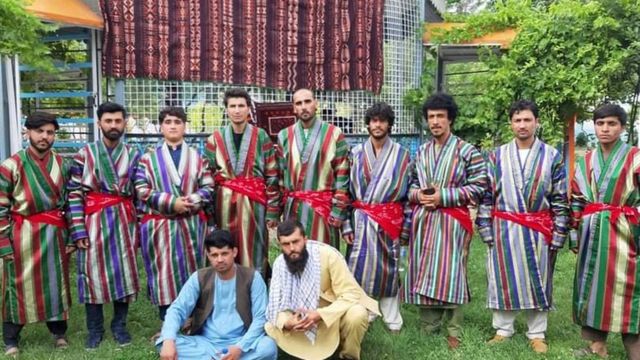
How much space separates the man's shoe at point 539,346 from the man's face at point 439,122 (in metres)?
1.55

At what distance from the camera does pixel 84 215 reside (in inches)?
175

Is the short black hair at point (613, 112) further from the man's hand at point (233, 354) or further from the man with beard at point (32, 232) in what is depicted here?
the man with beard at point (32, 232)

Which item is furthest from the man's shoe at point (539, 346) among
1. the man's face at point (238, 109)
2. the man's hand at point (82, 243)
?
the man's hand at point (82, 243)

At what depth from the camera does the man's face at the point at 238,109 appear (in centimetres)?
464

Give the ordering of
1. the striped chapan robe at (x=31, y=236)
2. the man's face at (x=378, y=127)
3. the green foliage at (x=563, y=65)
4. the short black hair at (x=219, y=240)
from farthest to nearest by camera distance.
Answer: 1. the green foliage at (x=563, y=65)
2. the man's face at (x=378, y=127)
3. the striped chapan robe at (x=31, y=236)
4. the short black hair at (x=219, y=240)

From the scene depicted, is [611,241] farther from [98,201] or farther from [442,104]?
[98,201]

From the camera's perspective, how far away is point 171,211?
4438 millimetres

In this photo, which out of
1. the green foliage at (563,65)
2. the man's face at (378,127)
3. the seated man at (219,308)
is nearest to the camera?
the seated man at (219,308)

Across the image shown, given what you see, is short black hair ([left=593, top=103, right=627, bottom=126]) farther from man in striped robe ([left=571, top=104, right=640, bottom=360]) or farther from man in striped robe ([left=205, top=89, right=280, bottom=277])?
man in striped robe ([left=205, top=89, right=280, bottom=277])

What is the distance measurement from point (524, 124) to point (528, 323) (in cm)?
140

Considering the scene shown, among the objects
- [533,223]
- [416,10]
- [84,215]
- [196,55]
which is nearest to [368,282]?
[533,223]

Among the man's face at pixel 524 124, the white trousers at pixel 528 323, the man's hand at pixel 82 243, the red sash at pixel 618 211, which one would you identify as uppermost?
the man's face at pixel 524 124

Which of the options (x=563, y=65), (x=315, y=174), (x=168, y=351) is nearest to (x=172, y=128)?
(x=315, y=174)

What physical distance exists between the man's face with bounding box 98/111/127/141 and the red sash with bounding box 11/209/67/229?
25.0 inches
